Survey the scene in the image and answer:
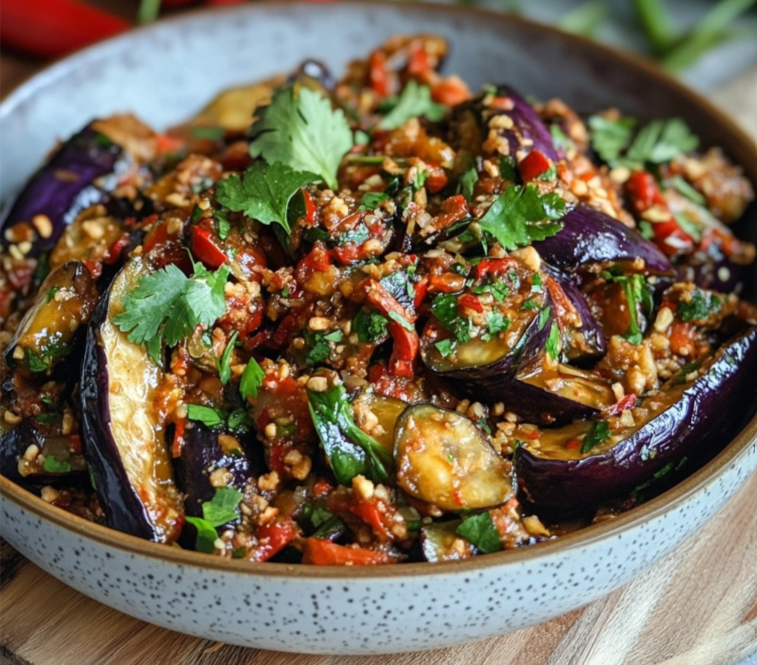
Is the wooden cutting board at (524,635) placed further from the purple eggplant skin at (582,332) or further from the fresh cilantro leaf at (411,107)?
the fresh cilantro leaf at (411,107)

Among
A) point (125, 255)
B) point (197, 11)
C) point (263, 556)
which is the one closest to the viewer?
point (263, 556)

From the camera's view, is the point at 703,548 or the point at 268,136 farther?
the point at 268,136

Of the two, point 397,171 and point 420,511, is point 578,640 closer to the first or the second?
point 420,511

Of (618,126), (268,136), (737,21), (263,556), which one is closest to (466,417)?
(263,556)

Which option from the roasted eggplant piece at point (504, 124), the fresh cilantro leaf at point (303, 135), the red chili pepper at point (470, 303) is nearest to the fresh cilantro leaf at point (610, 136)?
the roasted eggplant piece at point (504, 124)

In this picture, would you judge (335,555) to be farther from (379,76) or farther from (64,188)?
(379,76)

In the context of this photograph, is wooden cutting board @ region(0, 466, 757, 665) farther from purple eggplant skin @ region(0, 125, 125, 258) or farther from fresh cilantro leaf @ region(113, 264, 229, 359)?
purple eggplant skin @ region(0, 125, 125, 258)
